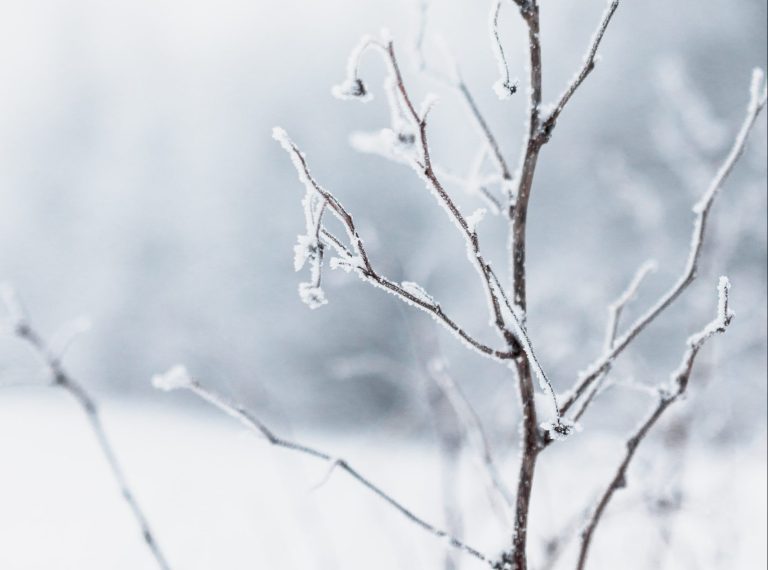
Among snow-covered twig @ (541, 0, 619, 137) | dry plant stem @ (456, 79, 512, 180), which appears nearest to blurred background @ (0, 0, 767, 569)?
dry plant stem @ (456, 79, 512, 180)

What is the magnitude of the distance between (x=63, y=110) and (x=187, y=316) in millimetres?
4531

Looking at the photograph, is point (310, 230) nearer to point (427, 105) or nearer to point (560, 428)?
point (427, 105)

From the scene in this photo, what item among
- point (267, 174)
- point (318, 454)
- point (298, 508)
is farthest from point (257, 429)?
point (267, 174)

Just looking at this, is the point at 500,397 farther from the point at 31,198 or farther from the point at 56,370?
the point at 31,198

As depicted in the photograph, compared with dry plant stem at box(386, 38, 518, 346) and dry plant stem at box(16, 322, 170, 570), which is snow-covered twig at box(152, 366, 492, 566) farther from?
dry plant stem at box(386, 38, 518, 346)

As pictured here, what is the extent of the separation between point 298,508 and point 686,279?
165cm

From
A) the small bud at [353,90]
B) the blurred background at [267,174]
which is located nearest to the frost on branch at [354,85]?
the small bud at [353,90]

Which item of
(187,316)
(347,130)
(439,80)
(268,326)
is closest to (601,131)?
(347,130)

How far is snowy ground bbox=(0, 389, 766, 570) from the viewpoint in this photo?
157cm

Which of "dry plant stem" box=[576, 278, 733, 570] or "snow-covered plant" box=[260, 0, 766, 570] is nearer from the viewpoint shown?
"snow-covered plant" box=[260, 0, 766, 570]

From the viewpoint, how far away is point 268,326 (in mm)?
10031

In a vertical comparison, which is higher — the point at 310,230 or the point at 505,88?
the point at 505,88

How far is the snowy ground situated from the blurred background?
105 inches

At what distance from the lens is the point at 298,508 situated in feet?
6.75
